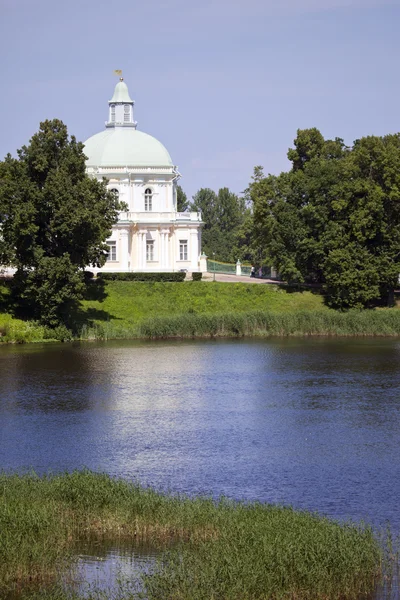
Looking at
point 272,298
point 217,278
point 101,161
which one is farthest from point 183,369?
point 101,161

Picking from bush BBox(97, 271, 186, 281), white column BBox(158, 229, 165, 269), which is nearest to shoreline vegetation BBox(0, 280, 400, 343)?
bush BBox(97, 271, 186, 281)

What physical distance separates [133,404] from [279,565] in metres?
22.4

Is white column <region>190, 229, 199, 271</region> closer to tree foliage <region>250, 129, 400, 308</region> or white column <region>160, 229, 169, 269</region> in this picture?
white column <region>160, 229, 169, 269</region>

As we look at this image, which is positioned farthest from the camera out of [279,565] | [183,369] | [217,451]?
[183,369]

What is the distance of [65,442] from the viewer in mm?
32062

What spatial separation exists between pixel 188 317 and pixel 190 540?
45.2 metres

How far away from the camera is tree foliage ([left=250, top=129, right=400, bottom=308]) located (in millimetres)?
72875

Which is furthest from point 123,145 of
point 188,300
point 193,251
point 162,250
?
point 188,300

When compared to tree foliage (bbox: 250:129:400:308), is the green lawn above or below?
below

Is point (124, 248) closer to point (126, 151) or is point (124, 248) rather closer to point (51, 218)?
point (126, 151)

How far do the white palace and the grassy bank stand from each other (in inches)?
2609

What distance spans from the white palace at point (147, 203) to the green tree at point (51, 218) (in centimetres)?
2563

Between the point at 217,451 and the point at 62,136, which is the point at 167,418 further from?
the point at 62,136

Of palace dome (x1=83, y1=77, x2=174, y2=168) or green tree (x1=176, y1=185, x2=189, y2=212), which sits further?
green tree (x1=176, y1=185, x2=189, y2=212)
